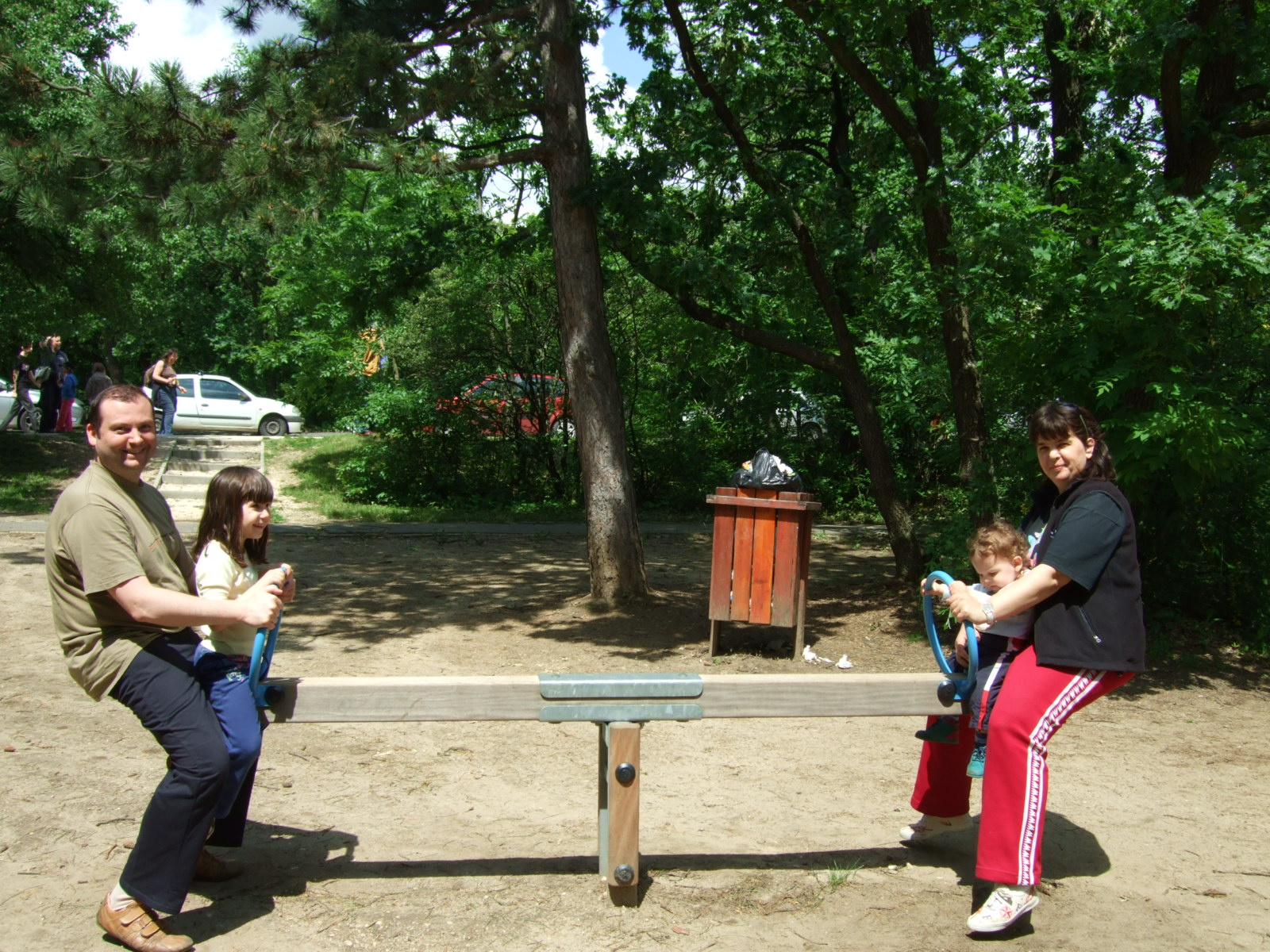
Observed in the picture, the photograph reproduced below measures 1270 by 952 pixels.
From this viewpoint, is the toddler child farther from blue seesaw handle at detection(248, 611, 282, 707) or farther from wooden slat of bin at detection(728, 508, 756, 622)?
wooden slat of bin at detection(728, 508, 756, 622)

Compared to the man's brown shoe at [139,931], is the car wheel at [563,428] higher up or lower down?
higher up

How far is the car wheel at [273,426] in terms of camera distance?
1005 inches

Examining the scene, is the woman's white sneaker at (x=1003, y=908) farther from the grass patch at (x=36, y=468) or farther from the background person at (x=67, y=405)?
the background person at (x=67, y=405)

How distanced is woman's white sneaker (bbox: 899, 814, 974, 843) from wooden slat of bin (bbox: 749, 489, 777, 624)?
3221 millimetres

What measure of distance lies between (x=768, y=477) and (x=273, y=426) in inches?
789

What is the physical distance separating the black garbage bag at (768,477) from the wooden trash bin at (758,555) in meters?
0.09

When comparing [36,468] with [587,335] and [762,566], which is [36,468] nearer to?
[587,335]

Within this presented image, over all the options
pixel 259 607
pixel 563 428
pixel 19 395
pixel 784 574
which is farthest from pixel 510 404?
pixel 259 607

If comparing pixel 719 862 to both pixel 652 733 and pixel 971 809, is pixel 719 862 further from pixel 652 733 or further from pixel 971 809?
pixel 652 733

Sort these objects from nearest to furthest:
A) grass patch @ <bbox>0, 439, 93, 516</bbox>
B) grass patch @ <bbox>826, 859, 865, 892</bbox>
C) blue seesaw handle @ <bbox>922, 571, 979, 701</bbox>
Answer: blue seesaw handle @ <bbox>922, 571, 979, 701</bbox> → grass patch @ <bbox>826, 859, 865, 892</bbox> → grass patch @ <bbox>0, 439, 93, 516</bbox>

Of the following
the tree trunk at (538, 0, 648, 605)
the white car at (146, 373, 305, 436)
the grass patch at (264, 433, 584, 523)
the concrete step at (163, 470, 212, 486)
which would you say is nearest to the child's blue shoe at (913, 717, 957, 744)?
the tree trunk at (538, 0, 648, 605)

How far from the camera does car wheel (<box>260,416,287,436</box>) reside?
25531mm

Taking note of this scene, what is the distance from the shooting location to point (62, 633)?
3.45 meters

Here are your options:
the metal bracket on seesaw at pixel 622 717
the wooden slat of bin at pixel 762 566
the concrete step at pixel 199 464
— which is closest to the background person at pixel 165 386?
the concrete step at pixel 199 464
